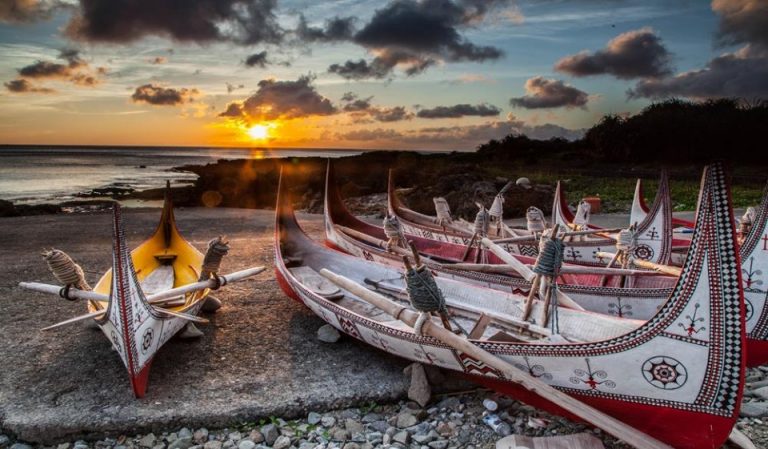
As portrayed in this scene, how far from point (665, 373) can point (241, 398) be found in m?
3.71

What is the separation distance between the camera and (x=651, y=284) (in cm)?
630

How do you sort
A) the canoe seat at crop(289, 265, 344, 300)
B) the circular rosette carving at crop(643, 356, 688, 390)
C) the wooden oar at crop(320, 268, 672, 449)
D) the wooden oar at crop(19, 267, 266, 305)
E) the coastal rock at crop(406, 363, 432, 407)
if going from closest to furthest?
the circular rosette carving at crop(643, 356, 688, 390) < the wooden oar at crop(320, 268, 672, 449) < the coastal rock at crop(406, 363, 432, 407) < the wooden oar at crop(19, 267, 266, 305) < the canoe seat at crop(289, 265, 344, 300)

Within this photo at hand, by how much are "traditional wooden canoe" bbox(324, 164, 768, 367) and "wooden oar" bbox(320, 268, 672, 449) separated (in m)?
0.90

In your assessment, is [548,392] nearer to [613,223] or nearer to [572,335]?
[572,335]

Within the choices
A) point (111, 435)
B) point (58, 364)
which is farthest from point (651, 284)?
point (58, 364)

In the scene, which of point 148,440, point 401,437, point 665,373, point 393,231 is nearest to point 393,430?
point 401,437

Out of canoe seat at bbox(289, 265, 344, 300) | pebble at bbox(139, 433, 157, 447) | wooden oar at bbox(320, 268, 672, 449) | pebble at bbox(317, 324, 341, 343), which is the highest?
wooden oar at bbox(320, 268, 672, 449)

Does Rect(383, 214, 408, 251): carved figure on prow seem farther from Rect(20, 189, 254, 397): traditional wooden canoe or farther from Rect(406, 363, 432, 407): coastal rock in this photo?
Rect(406, 363, 432, 407): coastal rock

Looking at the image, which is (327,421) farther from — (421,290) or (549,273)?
(549,273)

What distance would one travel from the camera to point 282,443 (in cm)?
440

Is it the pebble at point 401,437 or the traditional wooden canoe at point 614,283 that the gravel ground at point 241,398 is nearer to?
the pebble at point 401,437

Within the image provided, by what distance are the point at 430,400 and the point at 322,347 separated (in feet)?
5.39

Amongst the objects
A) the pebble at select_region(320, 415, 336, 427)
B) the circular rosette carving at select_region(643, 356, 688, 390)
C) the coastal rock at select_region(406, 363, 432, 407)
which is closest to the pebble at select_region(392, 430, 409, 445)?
the coastal rock at select_region(406, 363, 432, 407)

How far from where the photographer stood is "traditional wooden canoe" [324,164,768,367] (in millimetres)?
5105
